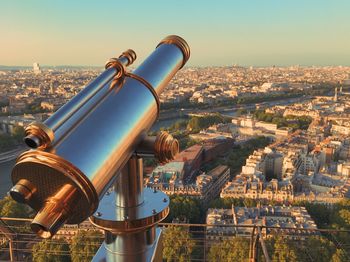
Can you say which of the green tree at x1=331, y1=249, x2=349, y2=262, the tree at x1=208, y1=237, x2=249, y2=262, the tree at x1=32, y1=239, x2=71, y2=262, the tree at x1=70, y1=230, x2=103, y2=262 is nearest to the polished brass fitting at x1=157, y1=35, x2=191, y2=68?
the tree at x1=70, y1=230, x2=103, y2=262

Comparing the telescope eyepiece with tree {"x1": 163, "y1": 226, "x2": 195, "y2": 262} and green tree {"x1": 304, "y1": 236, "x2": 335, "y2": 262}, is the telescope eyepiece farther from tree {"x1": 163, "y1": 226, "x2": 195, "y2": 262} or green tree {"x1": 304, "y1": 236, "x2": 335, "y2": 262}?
green tree {"x1": 304, "y1": 236, "x2": 335, "y2": 262}

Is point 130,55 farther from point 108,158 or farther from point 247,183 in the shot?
point 247,183

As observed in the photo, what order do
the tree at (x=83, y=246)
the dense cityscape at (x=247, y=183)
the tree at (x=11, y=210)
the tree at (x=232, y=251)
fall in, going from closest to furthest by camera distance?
the tree at (x=83, y=246) < the tree at (x=232, y=251) < the dense cityscape at (x=247, y=183) < the tree at (x=11, y=210)

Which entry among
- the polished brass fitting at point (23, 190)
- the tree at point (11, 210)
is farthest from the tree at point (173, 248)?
the polished brass fitting at point (23, 190)

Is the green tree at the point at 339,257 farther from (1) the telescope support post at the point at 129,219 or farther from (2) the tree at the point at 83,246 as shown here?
(1) the telescope support post at the point at 129,219

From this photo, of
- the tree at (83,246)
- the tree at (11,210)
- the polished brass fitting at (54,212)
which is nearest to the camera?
the polished brass fitting at (54,212)

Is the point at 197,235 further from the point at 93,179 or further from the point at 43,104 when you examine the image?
the point at 43,104
